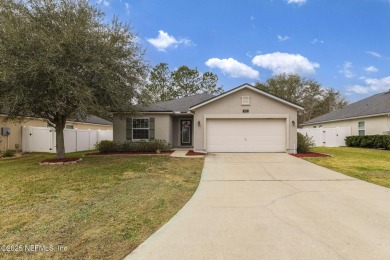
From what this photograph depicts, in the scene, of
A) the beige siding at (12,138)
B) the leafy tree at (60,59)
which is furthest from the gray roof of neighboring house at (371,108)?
the beige siding at (12,138)

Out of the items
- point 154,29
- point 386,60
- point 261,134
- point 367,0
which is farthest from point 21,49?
point 386,60

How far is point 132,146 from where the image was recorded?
1702 cm

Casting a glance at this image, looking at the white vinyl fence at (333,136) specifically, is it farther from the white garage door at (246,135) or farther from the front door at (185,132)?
the front door at (185,132)

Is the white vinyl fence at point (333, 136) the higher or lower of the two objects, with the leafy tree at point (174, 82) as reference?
lower

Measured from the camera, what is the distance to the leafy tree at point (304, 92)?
43.7 m

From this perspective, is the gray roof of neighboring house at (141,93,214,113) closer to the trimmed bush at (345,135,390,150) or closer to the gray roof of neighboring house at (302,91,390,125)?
the trimmed bush at (345,135,390,150)

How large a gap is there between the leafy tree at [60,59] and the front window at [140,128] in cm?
494

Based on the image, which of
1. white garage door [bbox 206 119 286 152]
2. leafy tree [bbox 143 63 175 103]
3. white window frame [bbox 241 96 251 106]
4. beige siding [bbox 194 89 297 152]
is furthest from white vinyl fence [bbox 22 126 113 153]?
leafy tree [bbox 143 63 175 103]

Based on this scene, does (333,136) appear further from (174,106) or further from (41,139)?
(41,139)

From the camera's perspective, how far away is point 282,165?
1155 cm

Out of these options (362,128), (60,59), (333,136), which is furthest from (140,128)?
(362,128)

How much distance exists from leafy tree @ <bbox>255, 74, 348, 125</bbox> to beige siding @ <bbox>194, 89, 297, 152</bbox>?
28.6m

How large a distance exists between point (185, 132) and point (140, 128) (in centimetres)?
354

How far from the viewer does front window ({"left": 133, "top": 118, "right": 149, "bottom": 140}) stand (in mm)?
17844
